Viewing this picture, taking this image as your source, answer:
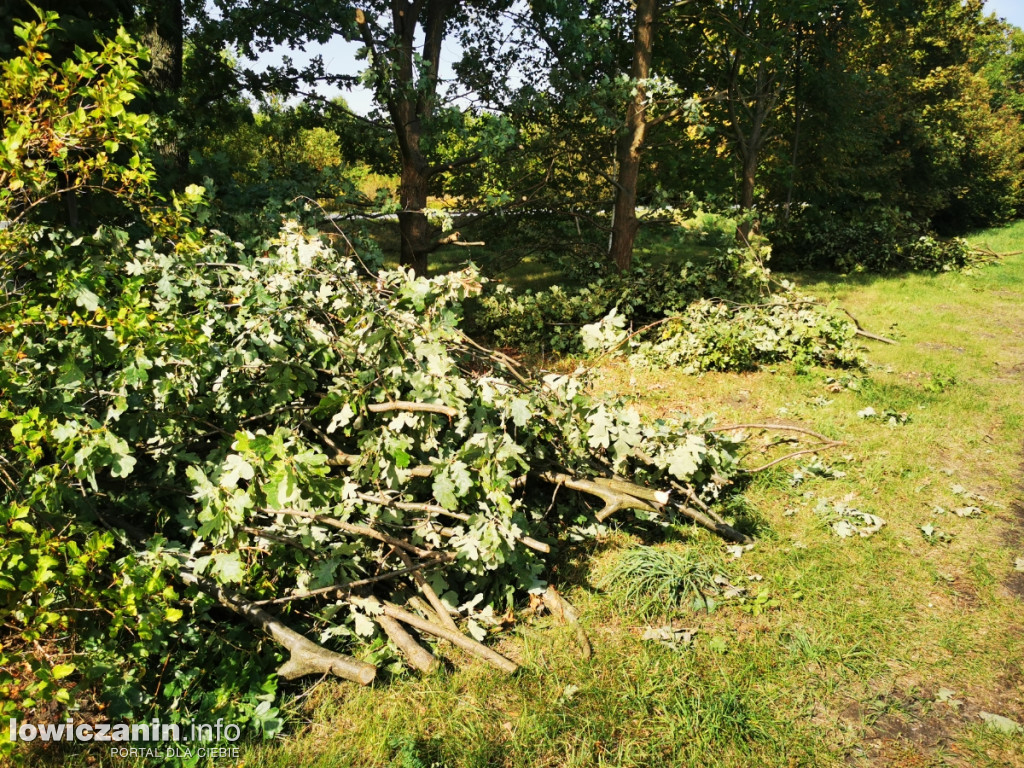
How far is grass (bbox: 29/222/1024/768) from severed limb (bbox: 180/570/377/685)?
0.47ft

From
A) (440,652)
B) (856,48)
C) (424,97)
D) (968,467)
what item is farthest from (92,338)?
(856,48)

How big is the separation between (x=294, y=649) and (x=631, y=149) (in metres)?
9.68

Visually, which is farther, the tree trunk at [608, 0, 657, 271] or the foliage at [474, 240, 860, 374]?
the tree trunk at [608, 0, 657, 271]

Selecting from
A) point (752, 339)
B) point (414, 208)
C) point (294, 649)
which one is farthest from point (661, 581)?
point (414, 208)

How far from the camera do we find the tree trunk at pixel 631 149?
10.3 m

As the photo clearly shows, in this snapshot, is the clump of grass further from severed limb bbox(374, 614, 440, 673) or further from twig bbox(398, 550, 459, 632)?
severed limb bbox(374, 614, 440, 673)

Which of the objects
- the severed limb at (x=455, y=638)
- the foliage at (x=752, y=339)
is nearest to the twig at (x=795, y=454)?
the foliage at (x=752, y=339)

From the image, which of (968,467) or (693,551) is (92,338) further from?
(968,467)

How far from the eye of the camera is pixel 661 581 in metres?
3.88

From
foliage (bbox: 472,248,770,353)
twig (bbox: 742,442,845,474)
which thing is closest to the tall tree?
foliage (bbox: 472,248,770,353)

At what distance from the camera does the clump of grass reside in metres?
3.80

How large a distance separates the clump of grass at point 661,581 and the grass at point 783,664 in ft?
0.11

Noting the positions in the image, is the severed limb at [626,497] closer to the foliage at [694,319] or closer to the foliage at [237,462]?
the foliage at [237,462]

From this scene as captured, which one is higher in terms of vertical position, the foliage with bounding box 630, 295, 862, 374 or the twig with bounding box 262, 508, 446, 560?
the foliage with bounding box 630, 295, 862, 374
